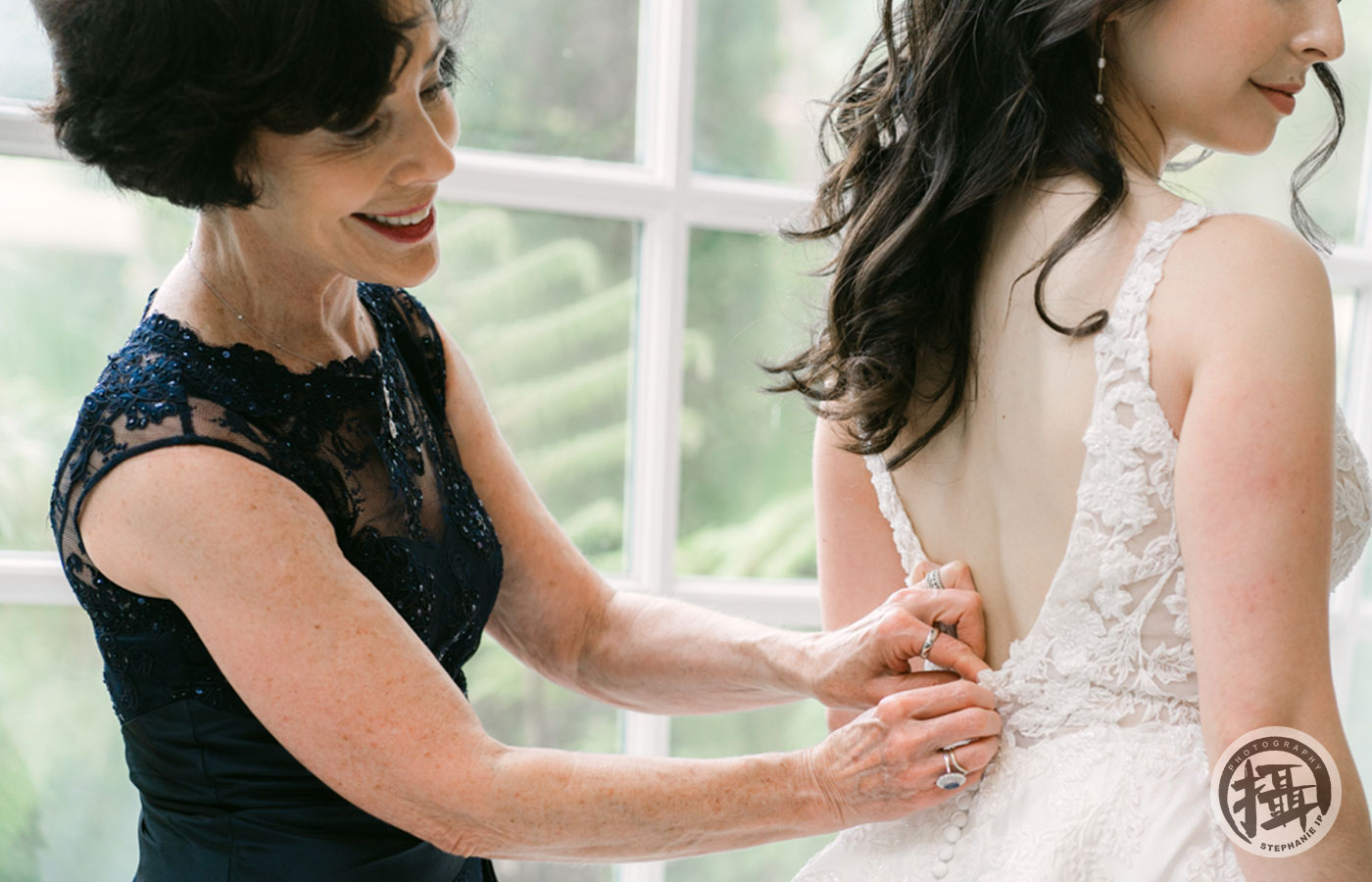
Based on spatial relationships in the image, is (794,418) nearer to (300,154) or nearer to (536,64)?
(536,64)

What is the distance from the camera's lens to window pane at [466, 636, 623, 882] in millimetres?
2336

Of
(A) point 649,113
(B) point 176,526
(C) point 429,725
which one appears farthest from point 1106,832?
(A) point 649,113

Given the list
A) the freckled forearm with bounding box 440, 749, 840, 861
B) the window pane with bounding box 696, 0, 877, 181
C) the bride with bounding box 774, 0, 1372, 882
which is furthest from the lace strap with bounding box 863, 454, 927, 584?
the window pane with bounding box 696, 0, 877, 181

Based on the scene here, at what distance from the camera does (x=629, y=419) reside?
7.75ft

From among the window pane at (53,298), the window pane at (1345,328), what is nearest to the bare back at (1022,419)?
the window pane at (53,298)

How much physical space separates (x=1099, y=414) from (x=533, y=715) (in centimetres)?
161

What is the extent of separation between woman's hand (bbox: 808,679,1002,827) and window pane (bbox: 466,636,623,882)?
1179 mm

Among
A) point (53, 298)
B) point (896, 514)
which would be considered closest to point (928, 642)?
point (896, 514)

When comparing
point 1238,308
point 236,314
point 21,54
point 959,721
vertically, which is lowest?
point 959,721

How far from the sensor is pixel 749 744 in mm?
2506

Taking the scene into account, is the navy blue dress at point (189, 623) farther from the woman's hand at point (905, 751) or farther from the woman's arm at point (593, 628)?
the woman's hand at point (905, 751)

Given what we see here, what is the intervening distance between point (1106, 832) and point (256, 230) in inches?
40.3

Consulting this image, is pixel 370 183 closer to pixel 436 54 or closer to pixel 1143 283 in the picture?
pixel 436 54

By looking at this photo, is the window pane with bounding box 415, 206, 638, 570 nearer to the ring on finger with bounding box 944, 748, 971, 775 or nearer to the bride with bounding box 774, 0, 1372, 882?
the bride with bounding box 774, 0, 1372, 882
